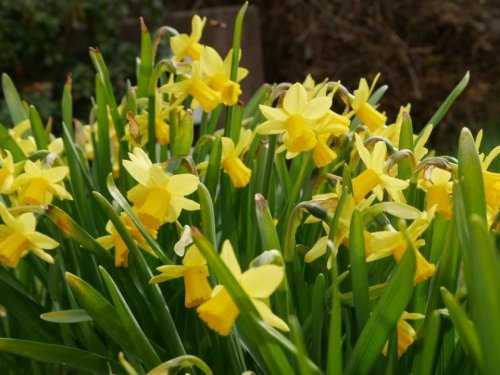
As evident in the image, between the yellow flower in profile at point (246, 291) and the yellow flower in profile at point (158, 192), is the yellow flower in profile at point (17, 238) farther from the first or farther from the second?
the yellow flower in profile at point (246, 291)

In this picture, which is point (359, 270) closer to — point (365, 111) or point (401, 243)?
point (401, 243)

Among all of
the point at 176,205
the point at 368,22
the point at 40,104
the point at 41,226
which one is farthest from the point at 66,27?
the point at 176,205

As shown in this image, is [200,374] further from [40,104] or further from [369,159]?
[40,104]

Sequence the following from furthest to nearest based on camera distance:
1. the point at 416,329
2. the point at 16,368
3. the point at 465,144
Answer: the point at 16,368, the point at 416,329, the point at 465,144

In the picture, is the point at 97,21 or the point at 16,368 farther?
the point at 97,21

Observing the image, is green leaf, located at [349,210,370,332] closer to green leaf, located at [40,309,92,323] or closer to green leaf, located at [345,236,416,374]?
green leaf, located at [345,236,416,374]

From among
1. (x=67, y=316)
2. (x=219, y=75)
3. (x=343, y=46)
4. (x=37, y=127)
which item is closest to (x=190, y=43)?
(x=219, y=75)
